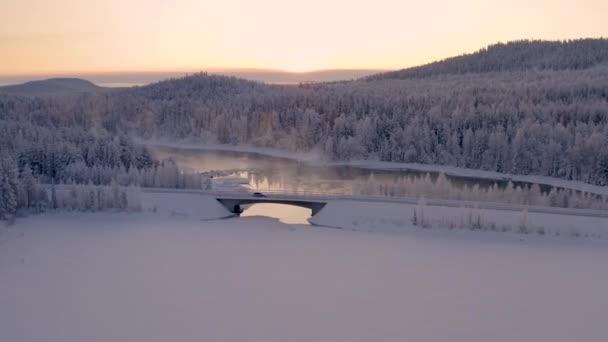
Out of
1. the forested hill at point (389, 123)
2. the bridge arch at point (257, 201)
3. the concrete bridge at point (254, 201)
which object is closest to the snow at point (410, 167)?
the forested hill at point (389, 123)

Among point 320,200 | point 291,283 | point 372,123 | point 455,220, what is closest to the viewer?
point 291,283

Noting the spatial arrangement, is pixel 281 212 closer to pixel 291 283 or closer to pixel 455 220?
pixel 455 220

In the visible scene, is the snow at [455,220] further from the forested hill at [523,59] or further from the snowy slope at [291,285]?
the forested hill at [523,59]

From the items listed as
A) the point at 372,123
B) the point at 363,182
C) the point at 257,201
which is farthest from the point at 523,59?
the point at 257,201

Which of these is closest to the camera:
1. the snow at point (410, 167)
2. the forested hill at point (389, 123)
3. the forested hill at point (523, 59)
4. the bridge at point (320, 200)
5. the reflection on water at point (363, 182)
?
Answer: the bridge at point (320, 200)

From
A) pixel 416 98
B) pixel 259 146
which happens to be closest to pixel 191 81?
pixel 259 146

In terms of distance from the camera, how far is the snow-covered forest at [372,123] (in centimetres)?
5909

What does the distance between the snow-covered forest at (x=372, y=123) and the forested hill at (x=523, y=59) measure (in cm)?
40

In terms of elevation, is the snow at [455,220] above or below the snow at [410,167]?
→ above

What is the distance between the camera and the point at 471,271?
31828 mm

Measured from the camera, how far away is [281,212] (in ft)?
159

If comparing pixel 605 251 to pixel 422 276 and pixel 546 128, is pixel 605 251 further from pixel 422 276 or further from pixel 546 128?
pixel 546 128

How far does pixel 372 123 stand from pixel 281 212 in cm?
4109

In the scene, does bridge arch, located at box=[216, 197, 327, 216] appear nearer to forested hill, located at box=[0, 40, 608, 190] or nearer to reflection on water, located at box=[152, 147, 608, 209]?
reflection on water, located at box=[152, 147, 608, 209]
